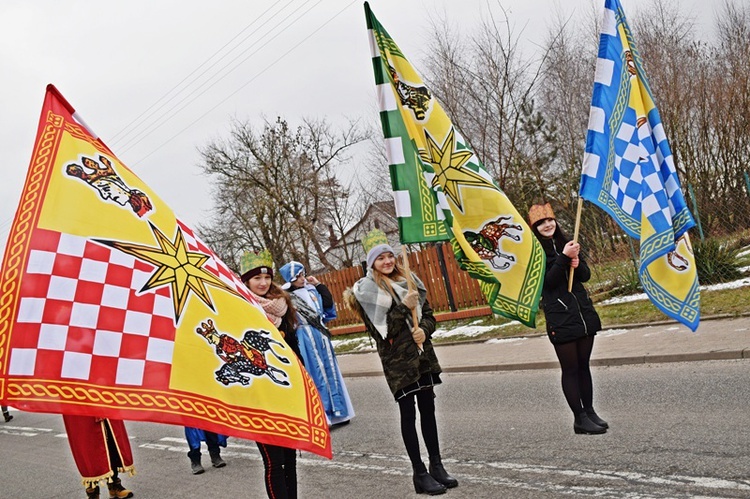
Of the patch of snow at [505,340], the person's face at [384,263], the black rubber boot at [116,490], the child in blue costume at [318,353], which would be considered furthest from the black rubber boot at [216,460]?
the patch of snow at [505,340]

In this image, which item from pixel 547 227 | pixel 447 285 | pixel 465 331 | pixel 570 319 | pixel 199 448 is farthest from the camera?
pixel 447 285

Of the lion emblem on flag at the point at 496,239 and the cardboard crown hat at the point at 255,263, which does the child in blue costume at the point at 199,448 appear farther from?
the lion emblem on flag at the point at 496,239

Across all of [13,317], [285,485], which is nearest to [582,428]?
[285,485]

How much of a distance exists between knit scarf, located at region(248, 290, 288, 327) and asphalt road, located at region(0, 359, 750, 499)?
1.55 meters

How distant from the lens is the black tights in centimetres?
576

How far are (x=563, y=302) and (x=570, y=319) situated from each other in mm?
144

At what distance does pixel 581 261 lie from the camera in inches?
255

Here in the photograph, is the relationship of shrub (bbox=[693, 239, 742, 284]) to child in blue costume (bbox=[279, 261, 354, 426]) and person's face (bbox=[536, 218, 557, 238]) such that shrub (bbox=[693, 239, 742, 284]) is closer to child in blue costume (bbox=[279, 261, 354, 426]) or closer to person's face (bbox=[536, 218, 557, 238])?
child in blue costume (bbox=[279, 261, 354, 426])

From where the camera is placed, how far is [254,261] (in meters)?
5.98

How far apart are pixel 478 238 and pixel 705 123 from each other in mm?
13226

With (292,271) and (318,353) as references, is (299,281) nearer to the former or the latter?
(292,271)

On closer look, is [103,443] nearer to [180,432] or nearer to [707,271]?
[180,432]

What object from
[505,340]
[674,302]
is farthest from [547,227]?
[505,340]

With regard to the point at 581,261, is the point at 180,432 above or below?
below
